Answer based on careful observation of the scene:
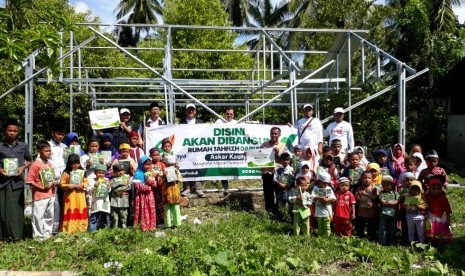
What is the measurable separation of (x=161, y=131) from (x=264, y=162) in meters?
1.80

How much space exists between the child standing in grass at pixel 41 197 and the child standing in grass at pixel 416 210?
190 inches

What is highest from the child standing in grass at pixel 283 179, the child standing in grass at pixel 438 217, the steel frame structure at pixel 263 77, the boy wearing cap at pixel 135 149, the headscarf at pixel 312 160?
the steel frame structure at pixel 263 77

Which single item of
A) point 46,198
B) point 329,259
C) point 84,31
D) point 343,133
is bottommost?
point 329,259

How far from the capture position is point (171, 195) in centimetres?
684

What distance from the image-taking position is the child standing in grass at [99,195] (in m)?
6.64

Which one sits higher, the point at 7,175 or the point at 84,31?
the point at 84,31

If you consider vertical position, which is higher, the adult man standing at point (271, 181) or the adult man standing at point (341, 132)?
the adult man standing at point (341, 132)

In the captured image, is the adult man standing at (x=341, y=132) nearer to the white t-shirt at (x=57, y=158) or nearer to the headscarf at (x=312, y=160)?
the headscarf at (x=312, y=160)

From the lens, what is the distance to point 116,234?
6172mm

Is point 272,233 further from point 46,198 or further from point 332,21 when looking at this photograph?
point 332,21

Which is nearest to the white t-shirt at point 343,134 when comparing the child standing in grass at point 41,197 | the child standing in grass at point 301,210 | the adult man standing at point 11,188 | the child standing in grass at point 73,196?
the child standing in grass at point 301,210

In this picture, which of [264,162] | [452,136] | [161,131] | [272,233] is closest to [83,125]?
[161,131]

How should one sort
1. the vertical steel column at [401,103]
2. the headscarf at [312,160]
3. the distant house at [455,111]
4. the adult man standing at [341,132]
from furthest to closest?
the distant house at [455,111] < the vertical steel column at [401,103] < the adult man standing at [341,132] < the headscarf at [312,160]

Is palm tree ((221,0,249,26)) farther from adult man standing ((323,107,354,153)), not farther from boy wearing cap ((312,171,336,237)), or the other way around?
boy wearing cap ((312,171,336,237))
